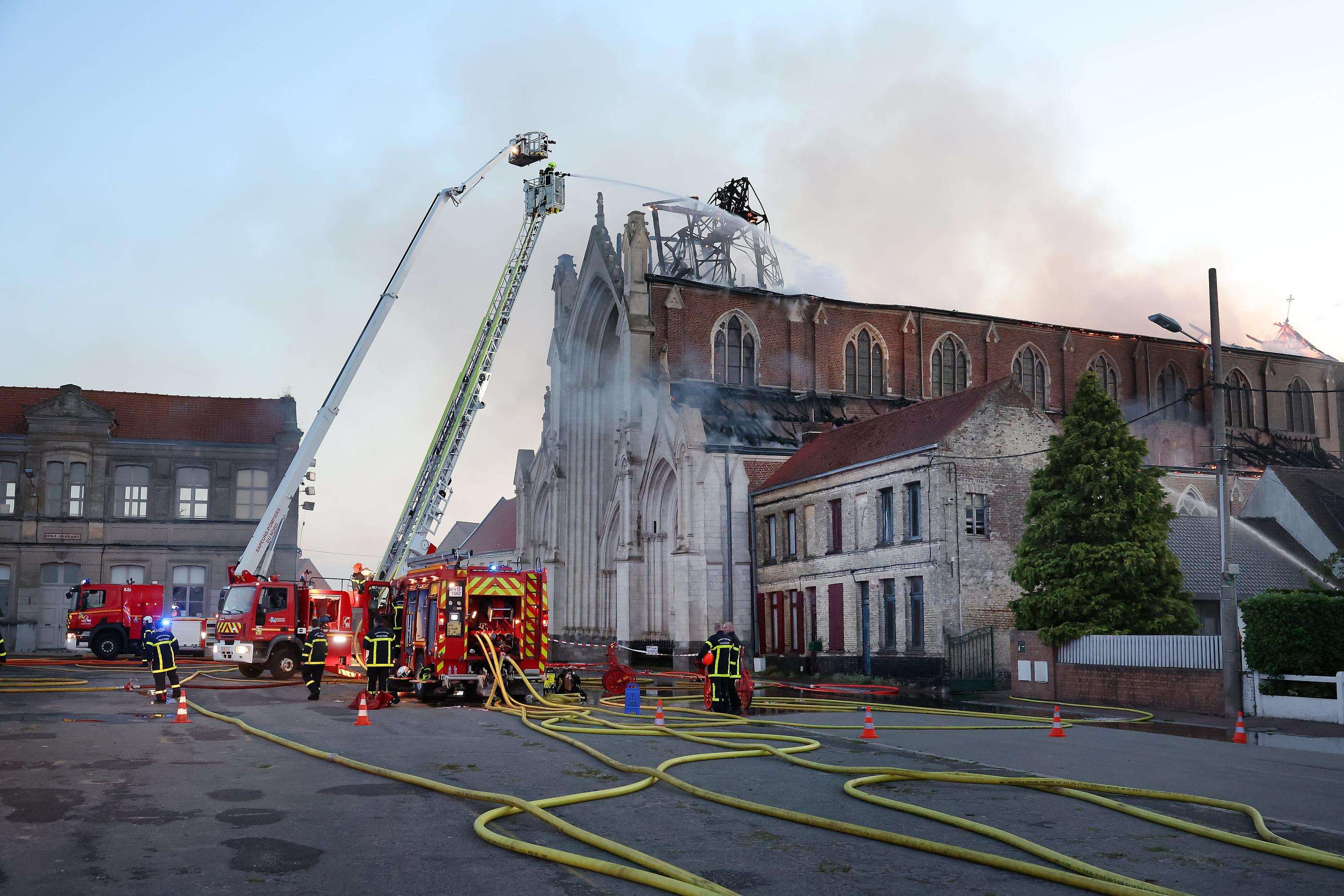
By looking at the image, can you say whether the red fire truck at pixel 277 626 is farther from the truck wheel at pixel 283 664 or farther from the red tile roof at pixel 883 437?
the red tile roof at pixel 883 437

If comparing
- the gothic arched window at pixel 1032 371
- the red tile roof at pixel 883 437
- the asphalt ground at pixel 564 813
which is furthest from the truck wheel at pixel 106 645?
the gothic arched window at pixel 1032 371

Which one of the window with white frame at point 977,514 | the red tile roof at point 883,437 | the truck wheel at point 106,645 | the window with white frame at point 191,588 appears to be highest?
the red tile roof at point 883,437

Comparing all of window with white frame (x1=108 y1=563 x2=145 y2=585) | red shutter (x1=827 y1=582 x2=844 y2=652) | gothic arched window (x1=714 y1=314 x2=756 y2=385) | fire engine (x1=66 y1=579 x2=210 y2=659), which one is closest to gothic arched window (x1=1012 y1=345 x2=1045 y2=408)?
gothic arched window (x1=714 y1=314 x2=756 y2=385)

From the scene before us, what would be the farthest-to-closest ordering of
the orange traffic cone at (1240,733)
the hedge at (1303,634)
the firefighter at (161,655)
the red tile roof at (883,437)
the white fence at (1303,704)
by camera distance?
the red tile roof at (883,437)
the firefighter at (161,655)
the hedge at (1303,634)
the white fence at (1303,704)
the orange traffic cone at (1240,733)

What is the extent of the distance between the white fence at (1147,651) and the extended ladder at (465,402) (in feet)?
60.8

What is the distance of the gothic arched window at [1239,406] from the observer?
5559 centimetres

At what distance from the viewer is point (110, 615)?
132ft

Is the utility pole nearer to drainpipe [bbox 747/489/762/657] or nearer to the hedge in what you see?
the hedge

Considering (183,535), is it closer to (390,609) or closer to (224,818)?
(390,609)

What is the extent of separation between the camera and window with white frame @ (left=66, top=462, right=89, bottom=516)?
55.1 m

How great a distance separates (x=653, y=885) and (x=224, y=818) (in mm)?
4230

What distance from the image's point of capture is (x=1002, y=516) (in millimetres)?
32062

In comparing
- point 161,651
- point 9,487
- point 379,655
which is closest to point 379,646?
point 379,655

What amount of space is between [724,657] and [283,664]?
15.4 meters
